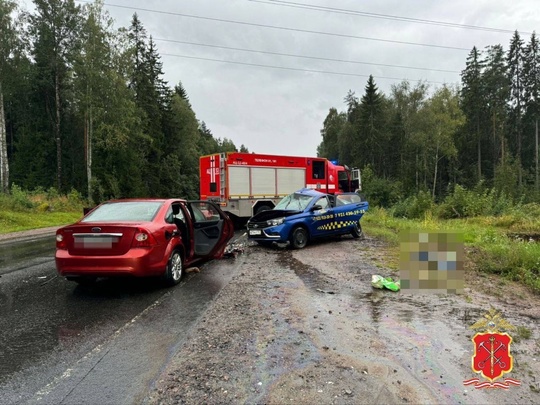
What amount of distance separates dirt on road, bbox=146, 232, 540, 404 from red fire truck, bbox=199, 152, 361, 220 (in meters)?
8.52

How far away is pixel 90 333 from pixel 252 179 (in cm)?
1136

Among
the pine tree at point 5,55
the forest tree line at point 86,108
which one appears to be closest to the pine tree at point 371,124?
the forest tree line at point 86,108

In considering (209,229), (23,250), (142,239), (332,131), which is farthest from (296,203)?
(332,131)

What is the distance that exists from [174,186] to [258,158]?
3340 centimetres

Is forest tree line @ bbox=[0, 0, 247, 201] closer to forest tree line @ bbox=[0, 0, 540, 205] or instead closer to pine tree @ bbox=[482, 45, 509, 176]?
forest tree line @ bbox=[0, 0, 540, 205]

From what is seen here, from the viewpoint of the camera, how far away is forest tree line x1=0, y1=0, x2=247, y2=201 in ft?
99.0

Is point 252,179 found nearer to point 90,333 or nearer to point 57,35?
point 90,333

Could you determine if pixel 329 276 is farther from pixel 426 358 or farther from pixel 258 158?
pixel 258 158

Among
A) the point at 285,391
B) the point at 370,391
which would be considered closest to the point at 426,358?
the point at 370,391

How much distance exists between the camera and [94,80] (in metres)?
30.0

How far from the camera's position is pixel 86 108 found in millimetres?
30953

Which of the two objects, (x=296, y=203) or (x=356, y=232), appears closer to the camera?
(x=296, y=203)

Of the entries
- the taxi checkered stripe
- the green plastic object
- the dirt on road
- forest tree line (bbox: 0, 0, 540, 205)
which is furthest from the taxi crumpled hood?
forest tree line (bbox: 0, 0, 540, 205)

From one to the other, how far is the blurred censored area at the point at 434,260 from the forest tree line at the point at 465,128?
1718 inches
